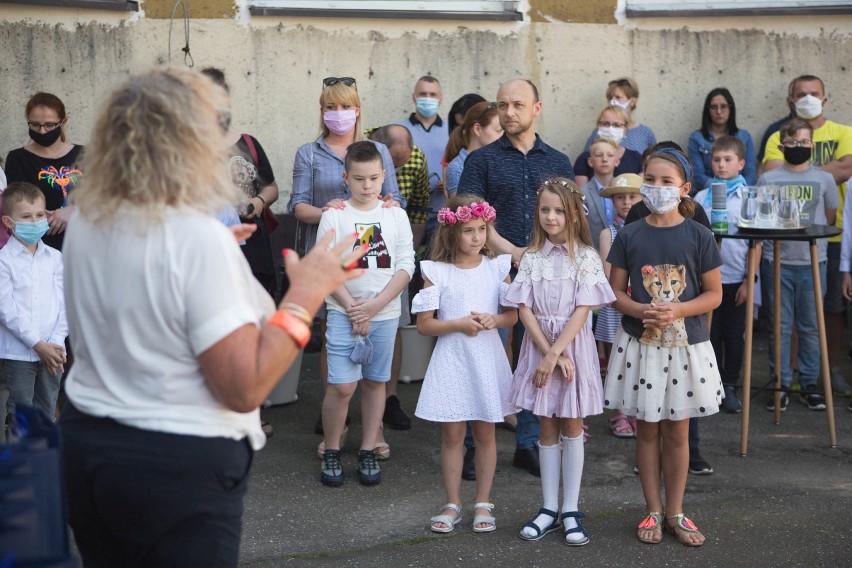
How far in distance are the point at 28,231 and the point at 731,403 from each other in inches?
172

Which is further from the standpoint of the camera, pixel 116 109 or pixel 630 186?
pixel 630 186

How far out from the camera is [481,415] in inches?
193

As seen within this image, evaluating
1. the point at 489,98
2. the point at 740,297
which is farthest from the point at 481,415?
the point at 489,98

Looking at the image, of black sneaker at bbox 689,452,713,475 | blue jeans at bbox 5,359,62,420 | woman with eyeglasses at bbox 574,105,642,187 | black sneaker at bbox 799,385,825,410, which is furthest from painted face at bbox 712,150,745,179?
blue jeans at bbox 5,359,62,420

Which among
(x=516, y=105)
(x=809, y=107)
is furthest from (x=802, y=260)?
(x=516, y=105)

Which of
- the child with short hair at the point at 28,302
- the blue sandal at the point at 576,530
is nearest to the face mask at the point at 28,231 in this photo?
the child with short hair at the point at 28,302

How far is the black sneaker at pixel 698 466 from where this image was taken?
5.64 metres

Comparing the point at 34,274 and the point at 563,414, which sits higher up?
the point at 34,274

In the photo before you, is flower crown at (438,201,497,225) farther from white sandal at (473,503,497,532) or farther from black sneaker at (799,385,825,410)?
black sneaker at (799,385,825,410)

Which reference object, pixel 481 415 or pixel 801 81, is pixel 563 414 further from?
pixel 801 81

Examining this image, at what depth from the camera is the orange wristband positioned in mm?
2412

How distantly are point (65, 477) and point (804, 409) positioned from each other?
5.54 metres

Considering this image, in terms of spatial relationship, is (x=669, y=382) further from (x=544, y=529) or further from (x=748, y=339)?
(x=748, y=339)

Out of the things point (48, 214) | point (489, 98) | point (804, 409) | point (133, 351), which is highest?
point (489, 98)
